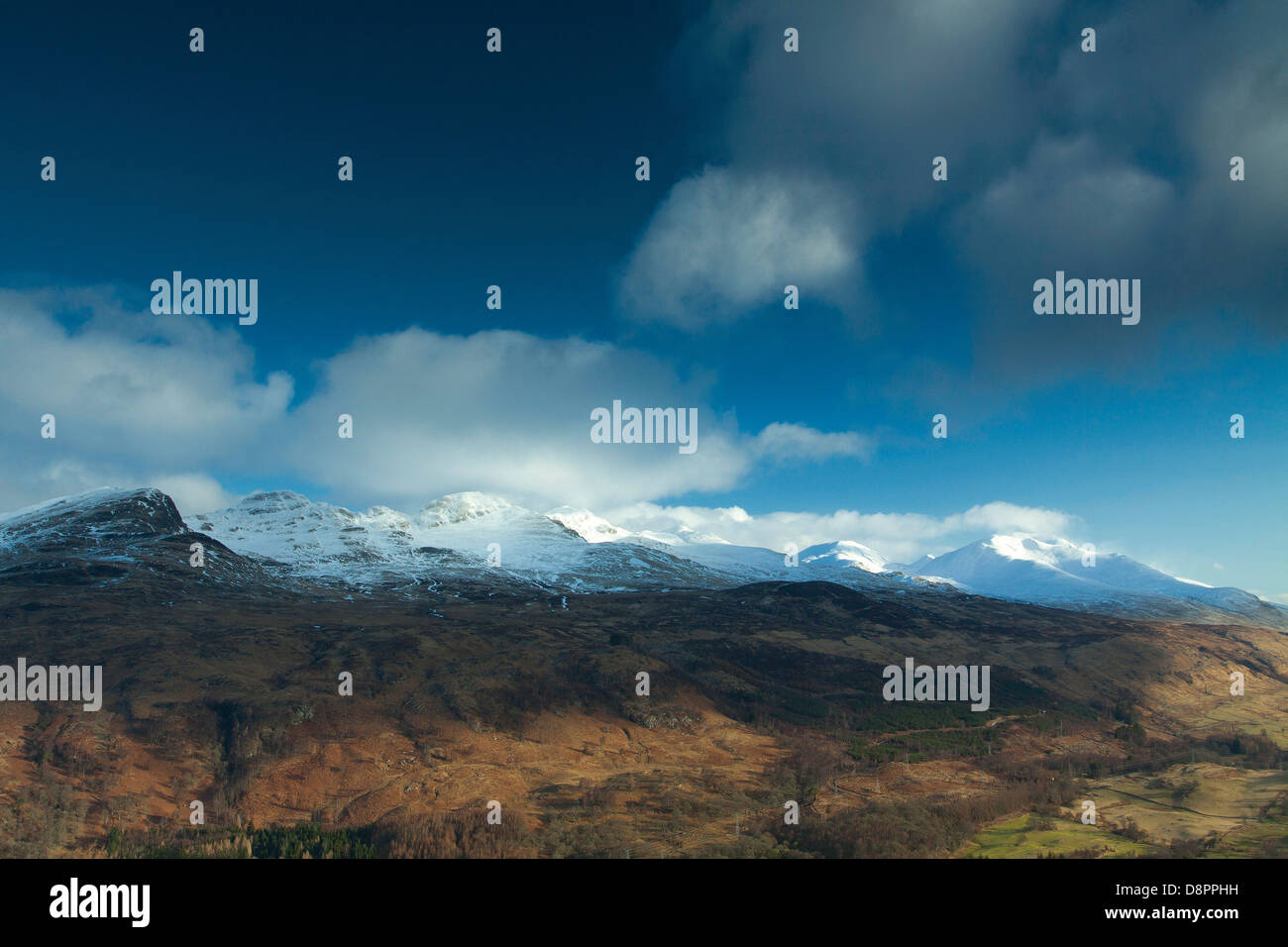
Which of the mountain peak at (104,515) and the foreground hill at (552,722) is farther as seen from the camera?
the mountain peak at (104,515)

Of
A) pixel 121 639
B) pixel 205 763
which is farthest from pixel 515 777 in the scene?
pixel 121 639

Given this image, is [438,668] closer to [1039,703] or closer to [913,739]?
[913,739]

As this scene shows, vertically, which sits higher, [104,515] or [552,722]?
[104,515]

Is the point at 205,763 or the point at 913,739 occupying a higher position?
the point at 205,763

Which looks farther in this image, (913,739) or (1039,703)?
(1039,703)

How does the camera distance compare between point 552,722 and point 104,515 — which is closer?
point 552,722

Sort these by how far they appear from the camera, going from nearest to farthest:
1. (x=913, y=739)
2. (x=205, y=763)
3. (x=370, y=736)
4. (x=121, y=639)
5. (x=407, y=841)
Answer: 1. (x=407, y=841)
2. (x=205, y=763)
3. (x=370, y=736)
4. (x=913, y=739)
5. (x=121, y=639)

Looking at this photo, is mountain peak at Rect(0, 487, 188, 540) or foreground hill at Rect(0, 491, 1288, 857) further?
mountain peak at Rect(0, 487, 188, 540)

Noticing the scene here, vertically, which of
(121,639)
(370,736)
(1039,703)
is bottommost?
(1039,703)

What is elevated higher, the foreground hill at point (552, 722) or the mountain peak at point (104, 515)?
the mountain peak at point (104, 515)

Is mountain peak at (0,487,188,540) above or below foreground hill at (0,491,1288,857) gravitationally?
above
